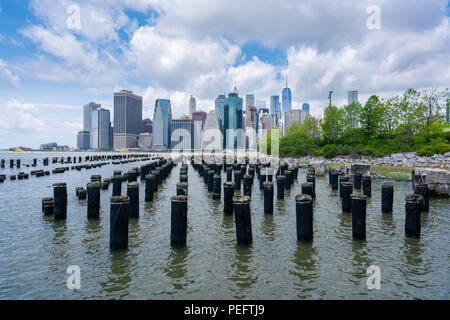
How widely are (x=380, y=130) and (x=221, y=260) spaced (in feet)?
192

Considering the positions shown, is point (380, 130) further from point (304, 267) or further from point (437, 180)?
point (304, 267)

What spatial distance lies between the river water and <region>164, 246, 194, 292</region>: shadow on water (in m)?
0.03

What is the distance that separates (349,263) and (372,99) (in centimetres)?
5968

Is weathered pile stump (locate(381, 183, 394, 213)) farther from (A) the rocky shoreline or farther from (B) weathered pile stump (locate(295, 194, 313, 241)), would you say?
(A) the rocky shoreline

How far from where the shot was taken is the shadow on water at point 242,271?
21.1ft

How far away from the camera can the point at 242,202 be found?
8742mm

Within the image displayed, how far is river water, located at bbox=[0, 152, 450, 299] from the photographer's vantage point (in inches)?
247

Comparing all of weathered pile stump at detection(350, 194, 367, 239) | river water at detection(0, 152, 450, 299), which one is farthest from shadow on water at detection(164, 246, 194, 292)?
weathered pile stump at detection(350, 194, 367, 239)

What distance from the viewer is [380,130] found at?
55719mm

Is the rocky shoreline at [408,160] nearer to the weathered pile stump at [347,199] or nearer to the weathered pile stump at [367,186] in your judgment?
the weathered pile stump at [367,186]

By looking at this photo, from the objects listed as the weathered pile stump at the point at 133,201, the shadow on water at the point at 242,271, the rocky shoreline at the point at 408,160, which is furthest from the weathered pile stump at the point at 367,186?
the rocky shoreline at the point at 408,160

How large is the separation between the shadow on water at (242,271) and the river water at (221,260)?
0.03 meters
